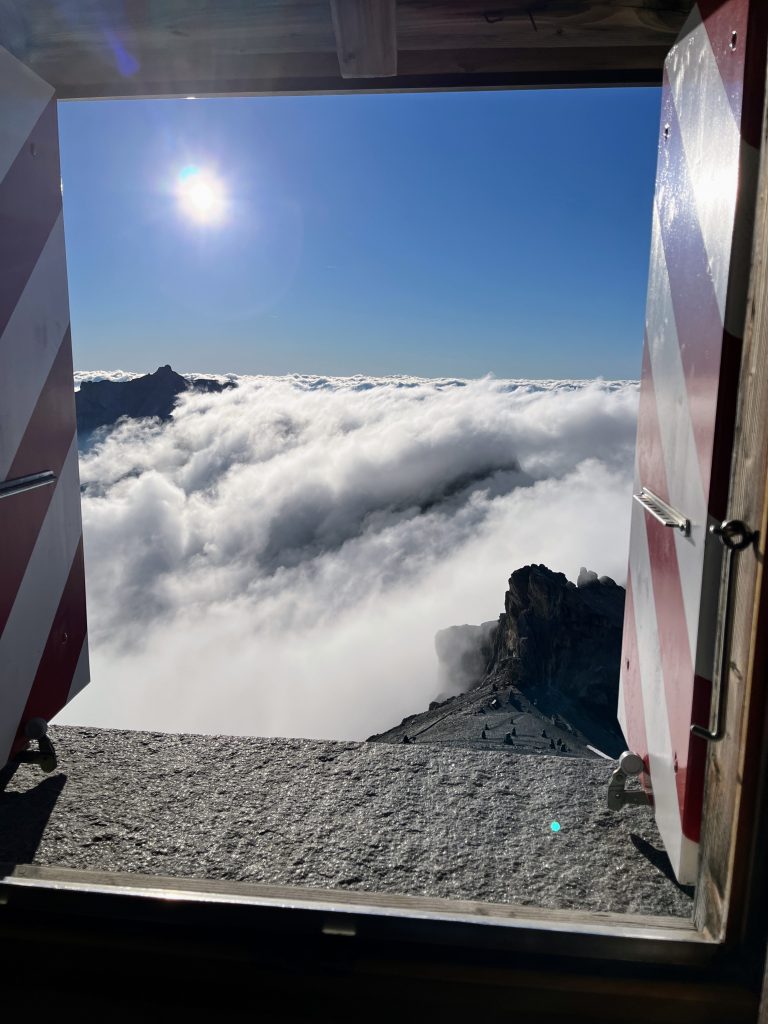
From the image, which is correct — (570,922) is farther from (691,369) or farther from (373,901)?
(691,369)

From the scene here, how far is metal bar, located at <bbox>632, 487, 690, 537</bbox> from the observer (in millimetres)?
1858

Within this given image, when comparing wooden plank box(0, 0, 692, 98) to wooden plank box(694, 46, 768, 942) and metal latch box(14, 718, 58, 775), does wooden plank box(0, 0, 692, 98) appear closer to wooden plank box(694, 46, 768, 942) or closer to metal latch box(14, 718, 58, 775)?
wooden plank box(694, 46, 768, 942)

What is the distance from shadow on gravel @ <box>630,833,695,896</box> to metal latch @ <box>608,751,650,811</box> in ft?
0.34

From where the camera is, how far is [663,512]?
2.03m

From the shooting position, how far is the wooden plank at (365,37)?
191cm

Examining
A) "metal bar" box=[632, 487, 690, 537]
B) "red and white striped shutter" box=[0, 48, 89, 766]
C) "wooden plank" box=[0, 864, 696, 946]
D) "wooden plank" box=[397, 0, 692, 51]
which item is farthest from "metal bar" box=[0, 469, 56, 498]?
"metal bar" box=[632, 487, 690, 537]

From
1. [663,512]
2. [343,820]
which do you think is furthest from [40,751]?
[663,512]

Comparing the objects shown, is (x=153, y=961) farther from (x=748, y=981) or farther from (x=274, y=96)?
(x=274, y=96)

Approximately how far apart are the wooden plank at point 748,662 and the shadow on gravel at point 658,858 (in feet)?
1.37

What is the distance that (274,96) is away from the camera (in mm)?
2430

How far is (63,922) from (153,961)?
10.6 inches

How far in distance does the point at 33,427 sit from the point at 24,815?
132 centimetres

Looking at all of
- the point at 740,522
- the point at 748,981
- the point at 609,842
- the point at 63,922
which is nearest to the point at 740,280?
the point at 740,522

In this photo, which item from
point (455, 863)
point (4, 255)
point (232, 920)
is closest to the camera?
point (232, 920)
